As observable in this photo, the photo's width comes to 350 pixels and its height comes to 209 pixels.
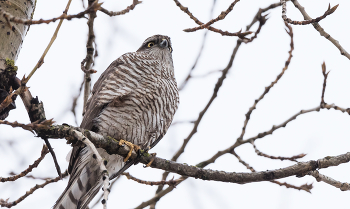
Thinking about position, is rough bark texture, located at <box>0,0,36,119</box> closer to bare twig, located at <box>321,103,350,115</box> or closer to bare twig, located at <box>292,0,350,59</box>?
bare twig, located at <box>292,0,350,59</box>

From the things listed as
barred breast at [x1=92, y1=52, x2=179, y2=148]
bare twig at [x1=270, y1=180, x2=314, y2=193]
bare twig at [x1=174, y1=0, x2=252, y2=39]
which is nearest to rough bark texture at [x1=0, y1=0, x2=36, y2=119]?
bare twig at [x1=174, y1=0, x2=252, y2=39]

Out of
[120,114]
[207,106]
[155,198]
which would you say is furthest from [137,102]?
[155,198]

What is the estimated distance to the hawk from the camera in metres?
4.15

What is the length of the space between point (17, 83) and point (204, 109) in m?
2.78

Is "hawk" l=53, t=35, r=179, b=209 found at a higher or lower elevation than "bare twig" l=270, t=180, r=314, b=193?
higher

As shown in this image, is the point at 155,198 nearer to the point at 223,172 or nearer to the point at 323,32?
the point at 223,172

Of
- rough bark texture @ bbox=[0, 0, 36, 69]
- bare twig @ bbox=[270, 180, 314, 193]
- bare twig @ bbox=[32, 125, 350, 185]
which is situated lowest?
bare twig @ bbox=[32, 125, 350, 185]

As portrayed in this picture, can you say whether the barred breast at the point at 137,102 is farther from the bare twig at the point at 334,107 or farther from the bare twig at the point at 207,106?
the bare twig at the point at 334,107

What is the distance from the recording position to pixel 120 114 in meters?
4.27

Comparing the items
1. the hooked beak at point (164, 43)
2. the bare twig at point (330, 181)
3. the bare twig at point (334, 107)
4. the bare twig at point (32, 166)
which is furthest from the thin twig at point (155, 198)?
the hooked beak at point (164, 43)

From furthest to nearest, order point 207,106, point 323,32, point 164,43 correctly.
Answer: point 164,43 → point 207,106 → point 323,32

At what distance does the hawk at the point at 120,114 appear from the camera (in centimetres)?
415

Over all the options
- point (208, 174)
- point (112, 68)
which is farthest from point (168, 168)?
point (112, 68)

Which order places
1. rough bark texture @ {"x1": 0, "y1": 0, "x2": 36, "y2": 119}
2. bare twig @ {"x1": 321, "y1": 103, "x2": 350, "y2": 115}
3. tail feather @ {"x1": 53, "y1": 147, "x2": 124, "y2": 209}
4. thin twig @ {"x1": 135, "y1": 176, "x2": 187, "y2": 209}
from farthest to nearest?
thin twig @ {"x1": 135, "y1": 176, "x2": 187, "y2": 209} → tail feather @ {"x1": 53, "y1": 147, "x2": 124, "y2": 209} → bare twig @ {"x1": 321, "y1": 103, "x2": 350, "y2": 115} → rough bark texture @ {"x1": 0, "y1": 0, "x2": 36, "y2": 119}
